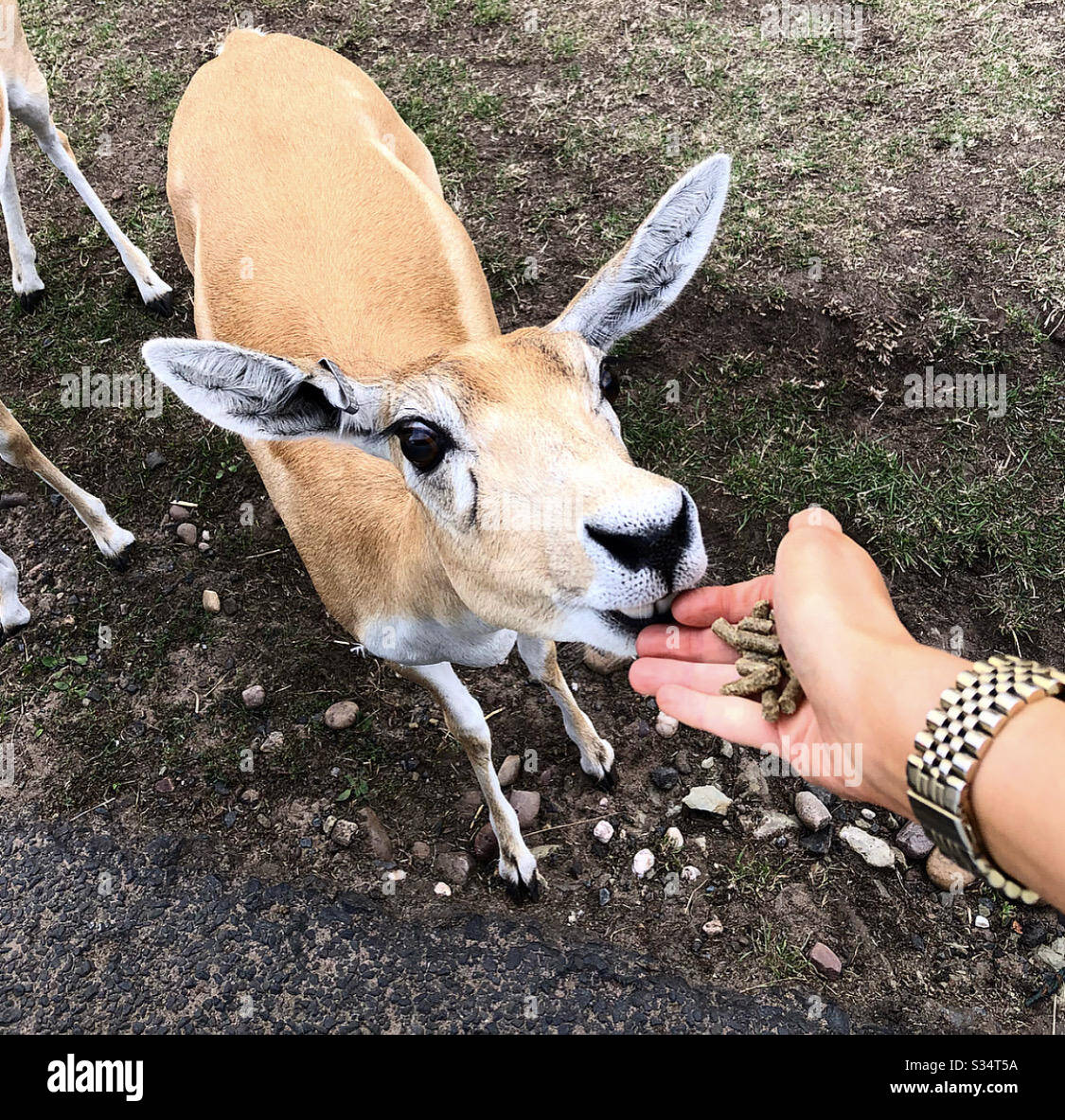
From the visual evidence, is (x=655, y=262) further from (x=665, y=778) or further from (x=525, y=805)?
(x=525, y=805)

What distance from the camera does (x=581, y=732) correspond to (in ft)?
12.9

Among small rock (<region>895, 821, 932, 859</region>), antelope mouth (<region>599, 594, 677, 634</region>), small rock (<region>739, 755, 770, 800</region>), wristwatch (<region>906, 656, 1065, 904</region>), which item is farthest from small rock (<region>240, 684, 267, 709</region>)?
wristwatch (<region>906, 656, 1065, 904</region>)

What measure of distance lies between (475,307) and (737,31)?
4102mm

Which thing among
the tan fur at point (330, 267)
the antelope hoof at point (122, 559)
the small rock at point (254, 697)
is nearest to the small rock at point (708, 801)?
the tan fur at point (330, 267)

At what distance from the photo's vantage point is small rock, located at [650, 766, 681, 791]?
396 cm

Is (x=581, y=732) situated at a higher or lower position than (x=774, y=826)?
higher

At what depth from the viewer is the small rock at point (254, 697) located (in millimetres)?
4395

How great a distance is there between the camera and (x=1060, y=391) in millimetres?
4789

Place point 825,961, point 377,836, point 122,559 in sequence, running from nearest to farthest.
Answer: point 825,961, point 377,836, point 122,559

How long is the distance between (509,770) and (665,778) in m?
0.70

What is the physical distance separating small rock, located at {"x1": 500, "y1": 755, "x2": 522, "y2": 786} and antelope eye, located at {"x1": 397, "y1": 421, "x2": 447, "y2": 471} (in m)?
1.97

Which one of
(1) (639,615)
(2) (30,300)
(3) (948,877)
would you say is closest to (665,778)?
(3) (948,877)

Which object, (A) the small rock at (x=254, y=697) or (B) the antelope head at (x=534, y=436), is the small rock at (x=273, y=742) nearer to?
(A) the small rock at (x=254, y=697)

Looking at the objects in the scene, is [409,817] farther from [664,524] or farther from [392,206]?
[392,206]
